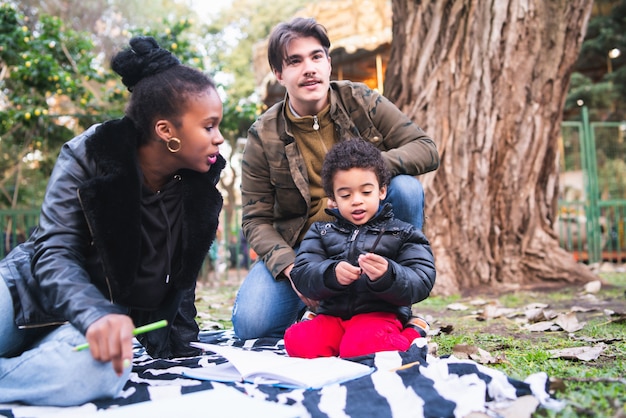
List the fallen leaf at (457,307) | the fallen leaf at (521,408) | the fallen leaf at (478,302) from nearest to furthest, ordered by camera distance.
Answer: the fallen leaf at (521,408) < the fallen leaf at (457,307) < the fallen leaf at (478,302)

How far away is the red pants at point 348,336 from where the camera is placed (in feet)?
8.00

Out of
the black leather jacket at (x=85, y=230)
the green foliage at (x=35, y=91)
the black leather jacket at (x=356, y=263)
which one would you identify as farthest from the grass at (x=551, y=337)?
the green foliage at (x=35, y=91)

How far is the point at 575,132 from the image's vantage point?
1000 centimetres

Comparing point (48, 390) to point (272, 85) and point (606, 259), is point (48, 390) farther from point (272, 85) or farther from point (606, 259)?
point (606, 259)

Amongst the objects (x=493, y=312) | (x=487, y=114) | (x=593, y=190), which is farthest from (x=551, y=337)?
(x=593, y=190)

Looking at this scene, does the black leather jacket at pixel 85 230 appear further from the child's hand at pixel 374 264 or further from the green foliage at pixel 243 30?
the green foliage at pixel 243 30

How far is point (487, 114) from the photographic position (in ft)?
17.4

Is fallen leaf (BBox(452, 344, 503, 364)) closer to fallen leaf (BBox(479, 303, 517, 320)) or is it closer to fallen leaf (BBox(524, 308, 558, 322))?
fallen leaf (BBox(524, 308, 558, 322))

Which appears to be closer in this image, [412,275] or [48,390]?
[48,390]

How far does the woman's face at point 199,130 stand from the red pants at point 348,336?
885 mm

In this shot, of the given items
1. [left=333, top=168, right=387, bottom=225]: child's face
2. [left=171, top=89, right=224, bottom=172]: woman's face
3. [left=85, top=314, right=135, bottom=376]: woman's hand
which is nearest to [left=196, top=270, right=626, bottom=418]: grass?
[left=333, top=168, right=387, bottom=225]: child's face

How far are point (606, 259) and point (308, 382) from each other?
9.50m

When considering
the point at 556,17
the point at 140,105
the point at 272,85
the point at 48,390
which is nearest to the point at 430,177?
the point at 556,17

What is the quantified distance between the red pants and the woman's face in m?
0.88
